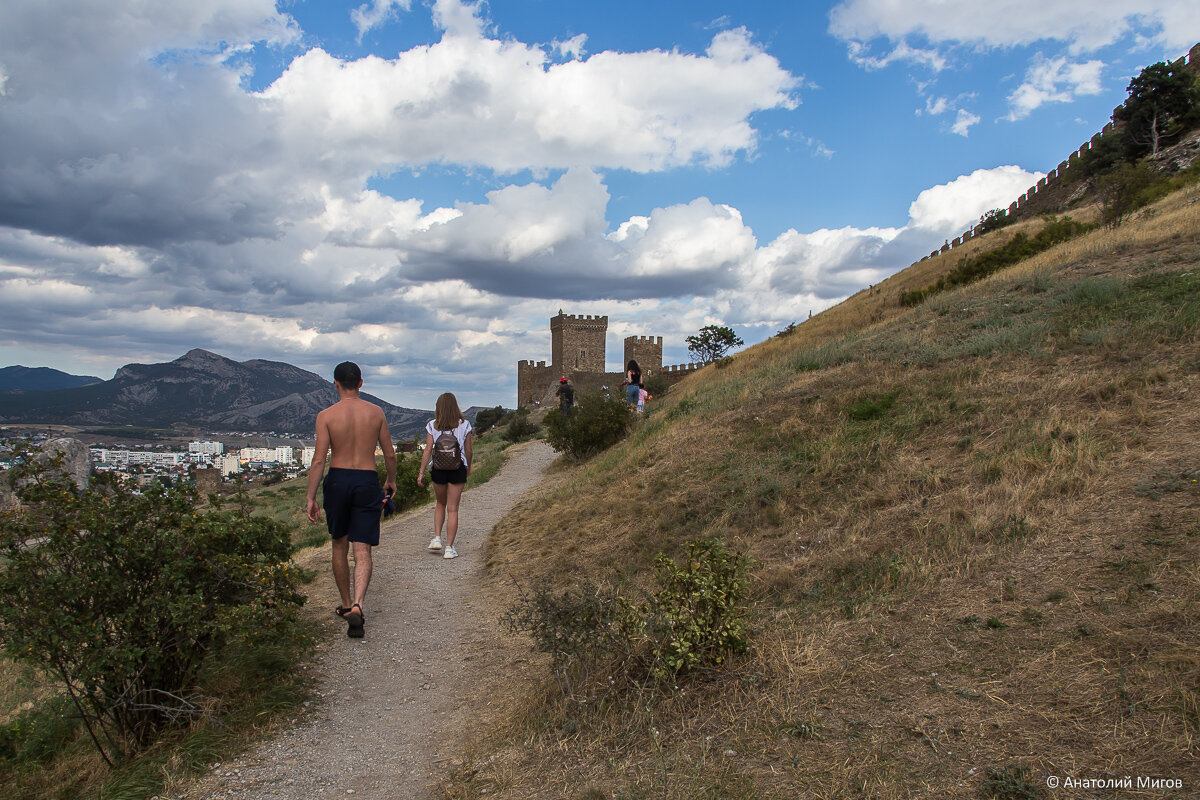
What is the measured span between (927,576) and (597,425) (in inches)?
421

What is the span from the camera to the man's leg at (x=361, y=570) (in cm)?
556

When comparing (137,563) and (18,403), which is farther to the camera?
(18,403)

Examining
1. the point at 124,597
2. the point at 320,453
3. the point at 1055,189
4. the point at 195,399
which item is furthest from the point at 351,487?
the point at 195,399

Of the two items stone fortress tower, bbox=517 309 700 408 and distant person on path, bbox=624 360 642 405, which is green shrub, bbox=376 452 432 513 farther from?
stone fortress tower, bbox=517 309 700 408

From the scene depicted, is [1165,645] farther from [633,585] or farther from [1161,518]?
[633,585]

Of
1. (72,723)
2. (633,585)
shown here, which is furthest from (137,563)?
(633,585)

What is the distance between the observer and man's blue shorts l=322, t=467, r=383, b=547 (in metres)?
5.59

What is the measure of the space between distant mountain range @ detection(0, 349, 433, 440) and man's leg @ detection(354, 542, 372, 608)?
5122 cm

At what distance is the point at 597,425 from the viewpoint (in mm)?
14805

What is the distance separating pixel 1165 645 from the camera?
3113mm

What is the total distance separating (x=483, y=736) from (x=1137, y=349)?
7.47 metres

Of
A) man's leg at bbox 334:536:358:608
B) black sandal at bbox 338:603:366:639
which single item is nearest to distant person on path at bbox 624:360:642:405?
man's leg at bbox 334:536:358:608

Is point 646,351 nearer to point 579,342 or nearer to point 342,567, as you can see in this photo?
point 579,342

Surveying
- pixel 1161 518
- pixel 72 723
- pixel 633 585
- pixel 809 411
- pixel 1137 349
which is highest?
pixel 1137 349
